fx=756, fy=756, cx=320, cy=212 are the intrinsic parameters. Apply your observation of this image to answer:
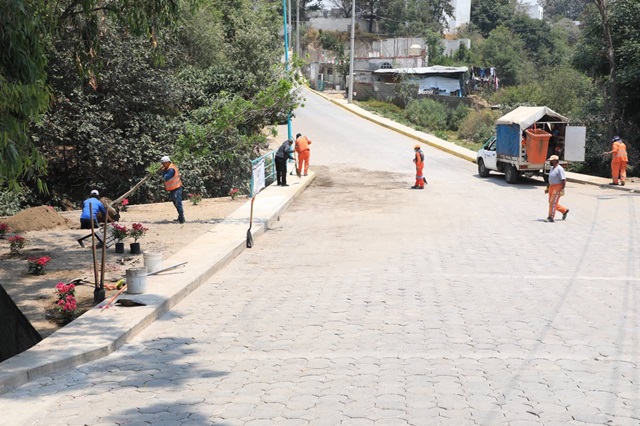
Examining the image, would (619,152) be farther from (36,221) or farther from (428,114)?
(428,114)

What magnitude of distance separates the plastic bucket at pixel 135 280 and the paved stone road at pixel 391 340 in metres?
0.67

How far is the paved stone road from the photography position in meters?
6.57

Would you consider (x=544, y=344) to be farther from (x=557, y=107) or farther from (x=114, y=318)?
(x=557, y=107)

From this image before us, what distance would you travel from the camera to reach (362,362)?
25.7 ft

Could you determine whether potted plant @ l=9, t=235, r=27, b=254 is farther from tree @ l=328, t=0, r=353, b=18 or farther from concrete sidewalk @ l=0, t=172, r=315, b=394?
tree @ l=328, t=0, r=353, b=18

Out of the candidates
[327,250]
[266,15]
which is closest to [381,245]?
[327,250]

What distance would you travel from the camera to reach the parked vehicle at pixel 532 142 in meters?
24.8

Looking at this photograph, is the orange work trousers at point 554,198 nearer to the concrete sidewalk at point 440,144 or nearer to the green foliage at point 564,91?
the concrete sidewalk at point 440,144

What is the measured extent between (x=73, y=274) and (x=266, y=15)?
29033 mm

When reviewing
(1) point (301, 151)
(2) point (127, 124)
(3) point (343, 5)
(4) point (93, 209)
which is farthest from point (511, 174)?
(3) point (343, 5)

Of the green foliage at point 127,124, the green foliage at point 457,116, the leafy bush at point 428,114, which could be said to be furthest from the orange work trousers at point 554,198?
the green foliage at point 457,116

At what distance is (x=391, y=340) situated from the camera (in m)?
8.66

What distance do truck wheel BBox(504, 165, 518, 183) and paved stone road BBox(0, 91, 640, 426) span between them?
8.13 meters

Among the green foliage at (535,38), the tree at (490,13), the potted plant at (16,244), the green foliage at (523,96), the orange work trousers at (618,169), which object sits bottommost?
the potted plant at (16,244)
